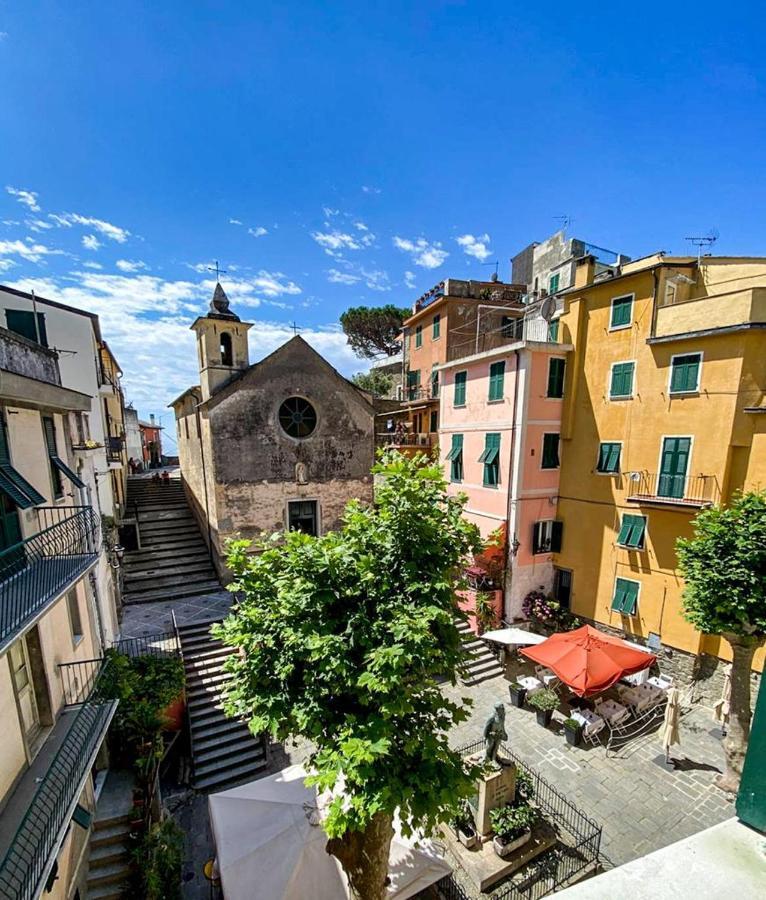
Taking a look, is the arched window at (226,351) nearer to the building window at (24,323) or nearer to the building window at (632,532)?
the building window at (24,323)

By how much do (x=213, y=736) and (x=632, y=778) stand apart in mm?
12253

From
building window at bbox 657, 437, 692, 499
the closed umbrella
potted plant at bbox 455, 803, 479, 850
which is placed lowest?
potted plant at bbox 455, 803, 479, 850

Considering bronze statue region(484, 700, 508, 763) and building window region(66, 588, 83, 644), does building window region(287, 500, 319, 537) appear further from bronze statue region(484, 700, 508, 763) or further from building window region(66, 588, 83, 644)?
bronze statue region(484, 700, 508, 763)

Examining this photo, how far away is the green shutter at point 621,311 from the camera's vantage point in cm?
1599

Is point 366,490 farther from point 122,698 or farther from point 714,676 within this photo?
point 714,676

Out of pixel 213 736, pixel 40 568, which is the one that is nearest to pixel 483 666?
pixel 213 736

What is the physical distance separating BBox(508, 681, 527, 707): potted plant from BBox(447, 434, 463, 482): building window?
372 inches

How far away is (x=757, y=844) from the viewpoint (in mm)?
1898

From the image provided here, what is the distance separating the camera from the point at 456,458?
21.3 meters

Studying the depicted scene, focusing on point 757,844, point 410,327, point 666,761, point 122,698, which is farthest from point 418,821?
point 410,327

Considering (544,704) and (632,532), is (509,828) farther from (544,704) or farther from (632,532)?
(632,532)

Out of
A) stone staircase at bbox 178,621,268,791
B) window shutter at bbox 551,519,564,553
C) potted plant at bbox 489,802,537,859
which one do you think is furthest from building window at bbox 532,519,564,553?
stone staircase at bbox 178,621,268,791

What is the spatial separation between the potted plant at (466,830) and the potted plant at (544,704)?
4672mm

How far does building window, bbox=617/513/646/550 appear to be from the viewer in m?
15.6
